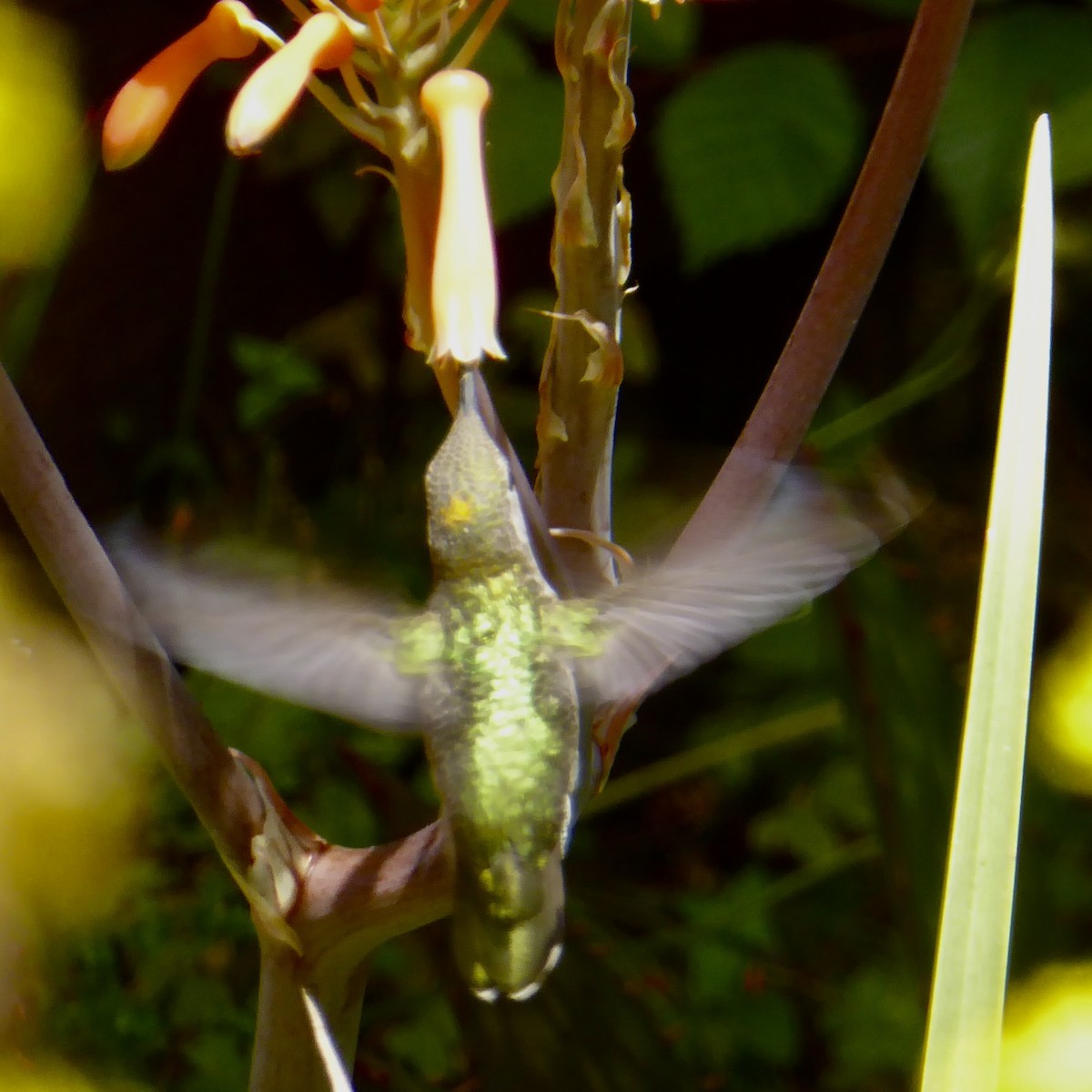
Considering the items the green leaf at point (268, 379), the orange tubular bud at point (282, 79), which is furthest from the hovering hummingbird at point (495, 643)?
the green leaf at point (268, 379)

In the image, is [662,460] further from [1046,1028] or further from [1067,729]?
[1046,1028]

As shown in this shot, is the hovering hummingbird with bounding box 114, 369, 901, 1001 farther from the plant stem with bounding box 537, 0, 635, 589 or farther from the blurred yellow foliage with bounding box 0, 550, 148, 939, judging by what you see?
the blurred yellow foliage with bounding box 0, 550, 148, 939

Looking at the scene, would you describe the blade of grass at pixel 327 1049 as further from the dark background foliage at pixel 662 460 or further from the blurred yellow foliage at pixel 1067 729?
the blurred yellow foliage at pixel 1067 729

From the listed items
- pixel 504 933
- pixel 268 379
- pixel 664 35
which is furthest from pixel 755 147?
pixel 504 933

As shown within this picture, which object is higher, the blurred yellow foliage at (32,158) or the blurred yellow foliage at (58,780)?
the blurred yellow foliage at (32,158)

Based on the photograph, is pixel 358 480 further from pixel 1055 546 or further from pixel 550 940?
pixel 550 940

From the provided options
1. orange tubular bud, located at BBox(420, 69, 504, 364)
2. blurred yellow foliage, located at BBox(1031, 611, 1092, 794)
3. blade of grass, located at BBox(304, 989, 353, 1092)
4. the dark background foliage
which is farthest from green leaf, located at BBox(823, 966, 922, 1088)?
orange tubular bud, located at BBox(420, 69, 504, 364)
